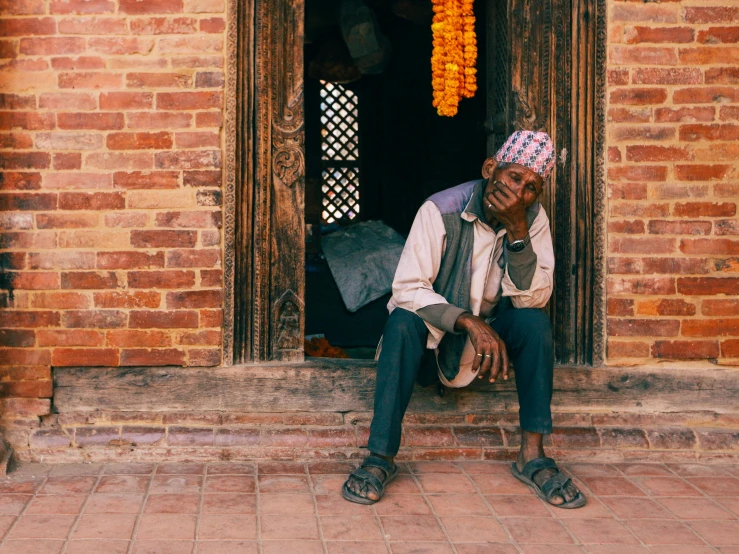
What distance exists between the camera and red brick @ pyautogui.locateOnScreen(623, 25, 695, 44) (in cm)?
411

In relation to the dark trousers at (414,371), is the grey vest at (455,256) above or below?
above

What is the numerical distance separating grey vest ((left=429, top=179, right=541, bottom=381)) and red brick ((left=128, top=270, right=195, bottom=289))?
1.25m

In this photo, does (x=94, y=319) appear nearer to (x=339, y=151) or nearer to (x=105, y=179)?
(x=105, y=179)

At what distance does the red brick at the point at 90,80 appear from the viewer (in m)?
4.01

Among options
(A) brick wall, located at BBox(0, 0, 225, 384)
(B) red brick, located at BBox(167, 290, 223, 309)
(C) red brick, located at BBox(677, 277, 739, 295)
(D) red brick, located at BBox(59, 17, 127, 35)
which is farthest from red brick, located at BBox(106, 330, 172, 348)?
(C) red brick, located at BBox(677, 277, 739, 295)

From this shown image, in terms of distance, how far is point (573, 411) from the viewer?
4.27m

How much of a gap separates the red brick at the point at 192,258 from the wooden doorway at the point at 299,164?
8cm

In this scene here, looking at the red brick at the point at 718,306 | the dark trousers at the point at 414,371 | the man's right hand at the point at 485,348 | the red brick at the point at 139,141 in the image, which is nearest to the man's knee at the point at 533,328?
the dark trousers at the point at 414,371

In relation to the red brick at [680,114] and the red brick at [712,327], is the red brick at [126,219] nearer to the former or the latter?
the red brick at [680,114]

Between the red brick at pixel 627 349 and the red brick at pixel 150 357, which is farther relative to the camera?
Result: the red brick at pixel 627 349

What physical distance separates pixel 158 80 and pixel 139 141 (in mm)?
309

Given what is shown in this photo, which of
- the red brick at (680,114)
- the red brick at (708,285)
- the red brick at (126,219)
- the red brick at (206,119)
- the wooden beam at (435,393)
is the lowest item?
the wooden beam at (435,393)

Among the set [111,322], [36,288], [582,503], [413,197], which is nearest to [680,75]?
[582,503]

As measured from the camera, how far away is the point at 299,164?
14.1 feet
